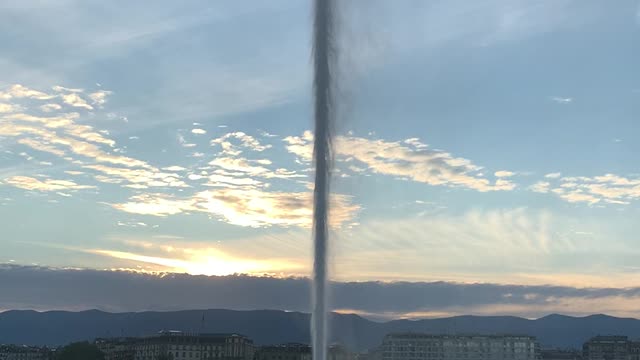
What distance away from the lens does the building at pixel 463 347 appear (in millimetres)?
190625

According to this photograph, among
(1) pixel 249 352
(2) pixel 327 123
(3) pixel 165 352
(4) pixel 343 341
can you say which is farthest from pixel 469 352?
(2) pixel 327 123

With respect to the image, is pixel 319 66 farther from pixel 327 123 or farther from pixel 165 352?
pixel 165 352

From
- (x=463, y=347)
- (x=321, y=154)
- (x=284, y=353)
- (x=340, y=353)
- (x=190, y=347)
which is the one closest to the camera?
(x=321, y=154)

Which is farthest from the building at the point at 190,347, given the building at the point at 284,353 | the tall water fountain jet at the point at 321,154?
the tall water fountain jet at the point at 321,154

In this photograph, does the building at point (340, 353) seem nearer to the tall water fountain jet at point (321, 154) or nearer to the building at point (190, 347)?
the tall water fountain jet at point (321, 154)

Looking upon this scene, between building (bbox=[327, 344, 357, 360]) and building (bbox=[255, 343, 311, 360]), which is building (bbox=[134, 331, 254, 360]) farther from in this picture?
building (bbox=[327, 344, 357, 360])

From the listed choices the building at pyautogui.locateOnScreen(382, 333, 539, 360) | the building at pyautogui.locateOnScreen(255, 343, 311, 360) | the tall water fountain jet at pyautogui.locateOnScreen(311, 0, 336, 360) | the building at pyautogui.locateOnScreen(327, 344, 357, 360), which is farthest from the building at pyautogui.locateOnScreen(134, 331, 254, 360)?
the tall water fountain jet at pyautogui.locateOnScreen(311, 0, 336, 360)

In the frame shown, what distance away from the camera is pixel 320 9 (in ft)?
147

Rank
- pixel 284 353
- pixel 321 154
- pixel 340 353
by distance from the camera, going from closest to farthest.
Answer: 1. pixel 321 154
2. pixel 340 353
3. pixel 284 353

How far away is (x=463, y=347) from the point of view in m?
194

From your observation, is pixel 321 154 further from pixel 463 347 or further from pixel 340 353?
pixel 463 347

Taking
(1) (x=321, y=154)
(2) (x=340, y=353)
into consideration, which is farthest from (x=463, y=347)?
(1) (x=321, y=154)

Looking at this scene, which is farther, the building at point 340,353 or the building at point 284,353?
the building at point 284,353

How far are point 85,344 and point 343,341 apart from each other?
10501cm
